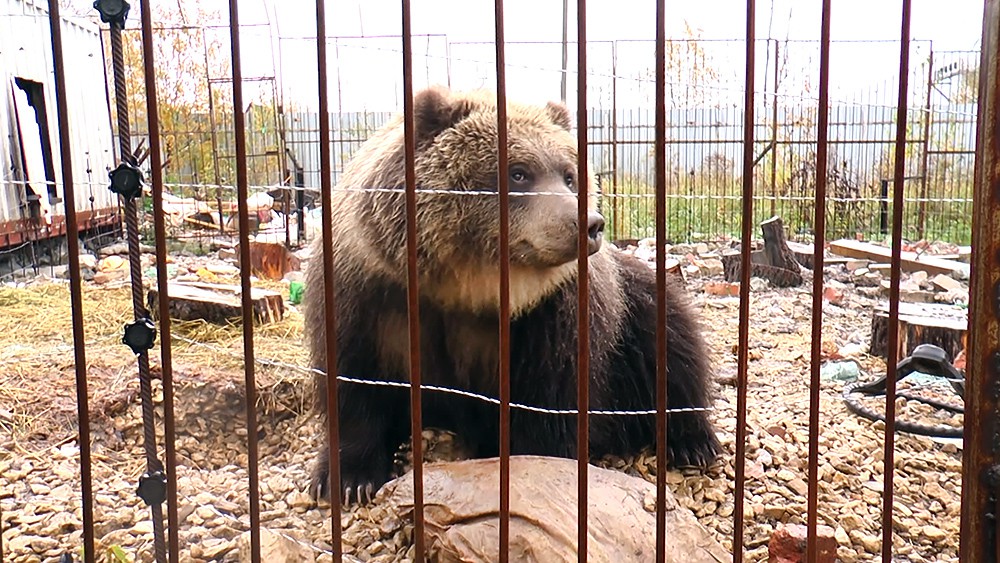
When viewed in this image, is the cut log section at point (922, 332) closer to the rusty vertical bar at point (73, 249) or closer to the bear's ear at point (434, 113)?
the bear's ear at point (434, 113)

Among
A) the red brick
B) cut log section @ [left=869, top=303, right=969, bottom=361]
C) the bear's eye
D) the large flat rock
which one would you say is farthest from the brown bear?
cut log section @ [left=869, top=303, right=969, bottom=361]

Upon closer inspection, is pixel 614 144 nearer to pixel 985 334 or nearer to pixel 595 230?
pixel 595 230

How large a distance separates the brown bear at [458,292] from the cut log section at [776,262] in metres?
4.64

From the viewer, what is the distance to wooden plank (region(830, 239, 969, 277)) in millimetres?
7895

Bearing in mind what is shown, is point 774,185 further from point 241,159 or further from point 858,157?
point 241,159

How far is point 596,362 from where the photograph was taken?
351cm

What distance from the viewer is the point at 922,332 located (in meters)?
5.06

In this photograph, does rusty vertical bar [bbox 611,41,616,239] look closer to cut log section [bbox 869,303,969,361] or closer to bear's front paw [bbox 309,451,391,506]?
cut log section [bbox 869,303,969,361]

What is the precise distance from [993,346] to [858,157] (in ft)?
39.4

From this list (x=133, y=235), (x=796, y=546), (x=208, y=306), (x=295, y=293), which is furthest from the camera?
(x=295, y=293)

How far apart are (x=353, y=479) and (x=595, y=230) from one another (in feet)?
4.83

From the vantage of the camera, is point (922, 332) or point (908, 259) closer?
point (922, 332)

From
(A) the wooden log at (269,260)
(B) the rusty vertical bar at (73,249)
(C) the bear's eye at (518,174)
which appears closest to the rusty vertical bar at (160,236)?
(B) the rusty vertical bar at (73,249)

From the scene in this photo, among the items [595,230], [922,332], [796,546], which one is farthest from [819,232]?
[922,332]
